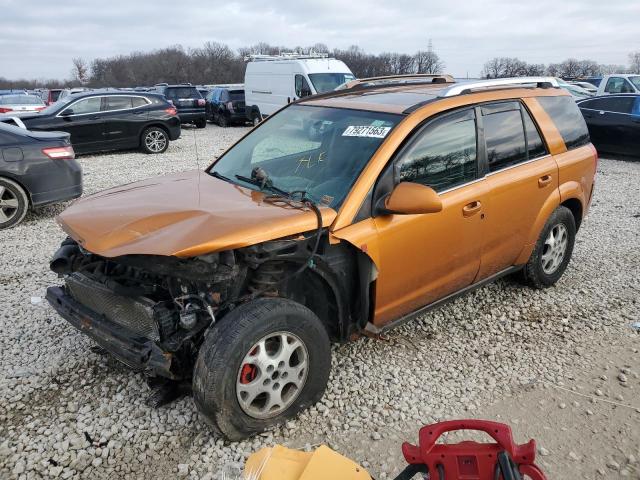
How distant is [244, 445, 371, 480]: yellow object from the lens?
1942 mm

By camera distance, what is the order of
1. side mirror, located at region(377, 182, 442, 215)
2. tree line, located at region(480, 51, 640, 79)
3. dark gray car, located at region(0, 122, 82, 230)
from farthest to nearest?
tree line, located at region(480, 51, 640, 79) → dark gray car, located at region(0, 122, 82, 230) → side mirror, located at region(377, 182, 442, 215)

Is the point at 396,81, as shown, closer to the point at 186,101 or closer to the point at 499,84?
the point at 499,84

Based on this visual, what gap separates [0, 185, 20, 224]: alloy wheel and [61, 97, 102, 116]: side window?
611 centimetres

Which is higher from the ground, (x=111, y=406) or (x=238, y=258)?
(x=238, y=258)

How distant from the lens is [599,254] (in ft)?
18.8

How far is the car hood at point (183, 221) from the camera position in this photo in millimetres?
2594

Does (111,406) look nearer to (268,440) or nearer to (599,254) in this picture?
(268,440)

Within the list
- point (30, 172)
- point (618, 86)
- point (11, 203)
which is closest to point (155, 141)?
point (30, 172)

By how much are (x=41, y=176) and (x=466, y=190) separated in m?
5.84

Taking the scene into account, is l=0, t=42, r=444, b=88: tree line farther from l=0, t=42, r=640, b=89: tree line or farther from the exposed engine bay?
the exposed engine bay

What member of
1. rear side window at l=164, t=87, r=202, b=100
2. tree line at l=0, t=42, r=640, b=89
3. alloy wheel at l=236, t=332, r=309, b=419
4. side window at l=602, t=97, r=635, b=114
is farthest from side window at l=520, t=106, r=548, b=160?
tree line at l=0, t=42, r=640, b=89

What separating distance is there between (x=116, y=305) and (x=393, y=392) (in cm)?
177

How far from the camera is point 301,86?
688 inches

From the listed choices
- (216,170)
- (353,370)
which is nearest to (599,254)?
(353,370)
